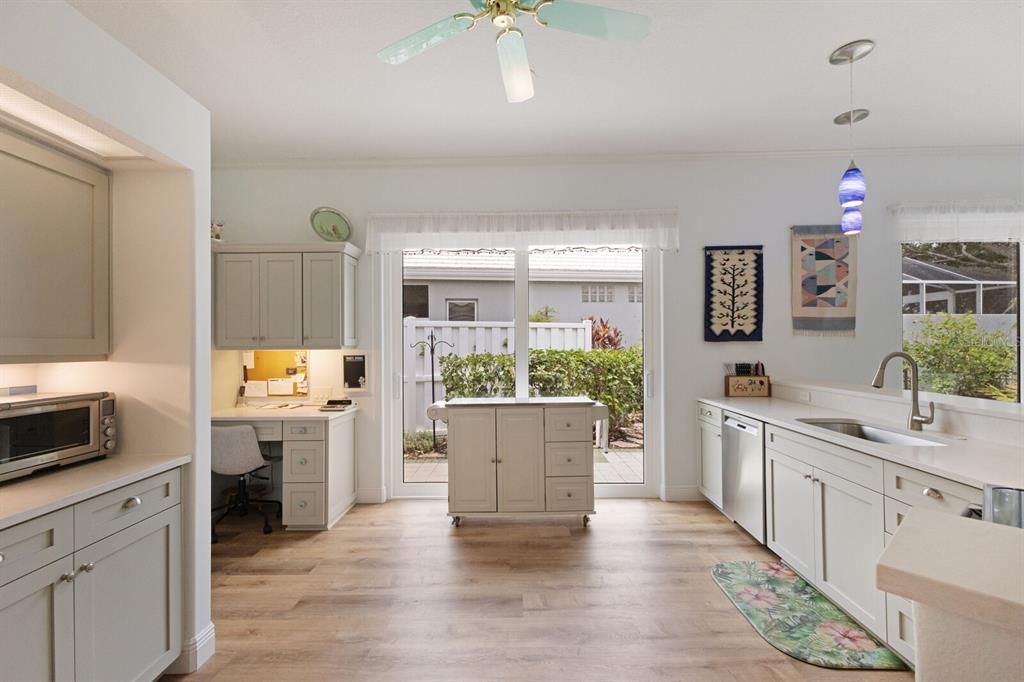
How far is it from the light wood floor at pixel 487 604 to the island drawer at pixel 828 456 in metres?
0.71

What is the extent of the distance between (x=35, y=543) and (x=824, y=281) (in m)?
4.64

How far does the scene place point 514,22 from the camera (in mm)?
1686

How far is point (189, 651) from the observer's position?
1.97 m

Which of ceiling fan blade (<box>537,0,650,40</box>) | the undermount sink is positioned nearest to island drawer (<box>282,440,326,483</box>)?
ceiling fan blade (<box>537,0,650,40</box>)

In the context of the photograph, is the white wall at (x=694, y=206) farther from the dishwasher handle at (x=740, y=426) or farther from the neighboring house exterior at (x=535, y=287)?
the dishwasher handle at (x=740, y=426)

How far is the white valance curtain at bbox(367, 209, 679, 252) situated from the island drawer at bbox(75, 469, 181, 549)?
8.11ft

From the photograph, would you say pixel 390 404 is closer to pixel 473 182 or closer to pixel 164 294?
pixel 473 182

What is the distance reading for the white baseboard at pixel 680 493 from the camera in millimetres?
3977

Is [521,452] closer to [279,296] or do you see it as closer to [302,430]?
[302,430]

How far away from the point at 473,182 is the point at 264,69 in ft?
5.54

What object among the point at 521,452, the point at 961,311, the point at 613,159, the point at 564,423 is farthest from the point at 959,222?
the point at 521,452

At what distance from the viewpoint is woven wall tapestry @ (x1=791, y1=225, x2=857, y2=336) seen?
3914mm

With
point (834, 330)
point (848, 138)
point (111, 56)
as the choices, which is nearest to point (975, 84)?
point (848, 138)

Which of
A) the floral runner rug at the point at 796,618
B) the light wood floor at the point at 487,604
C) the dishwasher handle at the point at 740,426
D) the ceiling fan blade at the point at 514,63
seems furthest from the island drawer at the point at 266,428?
the dishwasher handle at the point at 740,426
